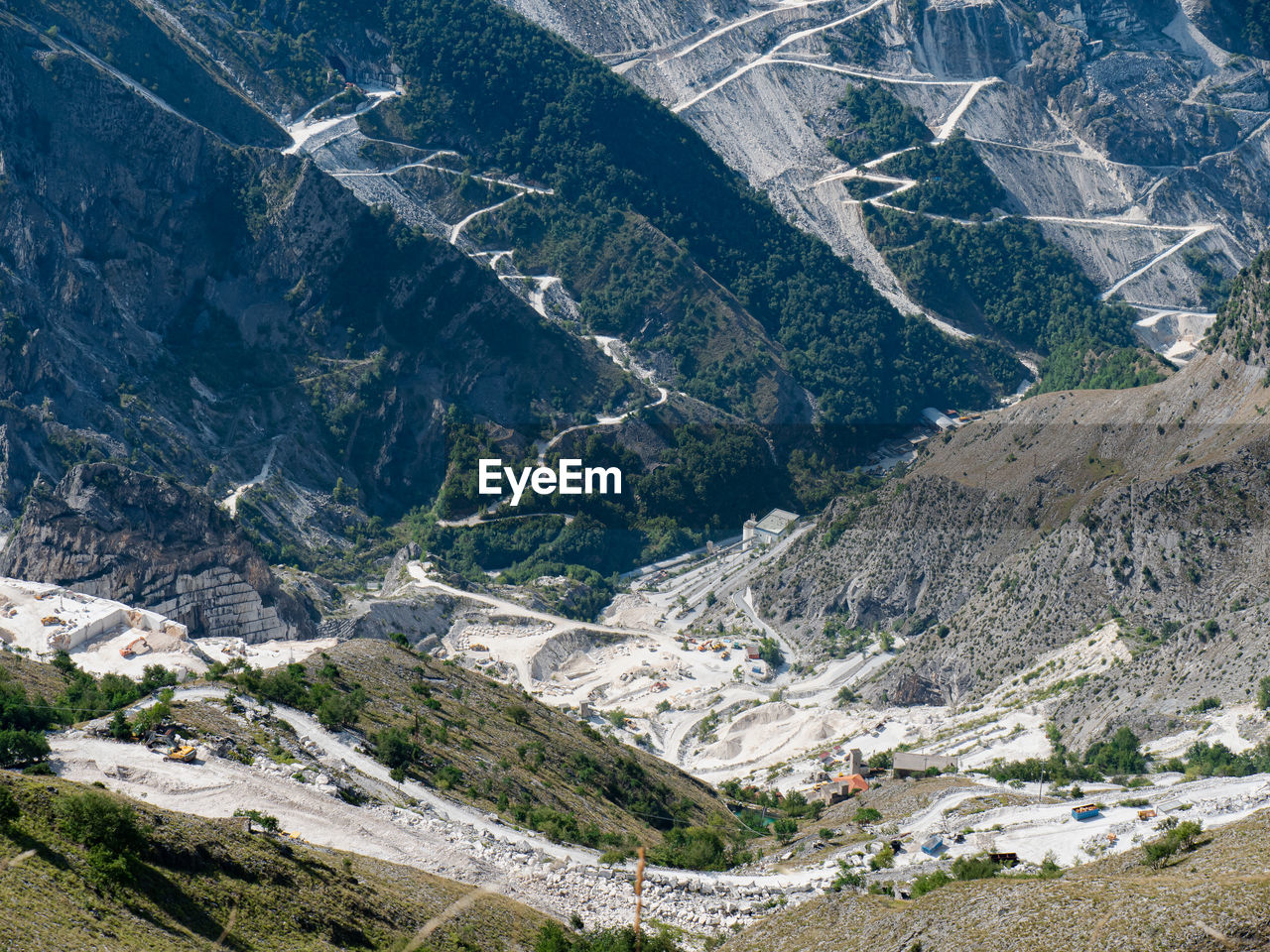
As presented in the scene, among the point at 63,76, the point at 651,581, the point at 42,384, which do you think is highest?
the point at 63,76

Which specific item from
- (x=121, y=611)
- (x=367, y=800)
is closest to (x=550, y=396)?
(x=121, y=611)

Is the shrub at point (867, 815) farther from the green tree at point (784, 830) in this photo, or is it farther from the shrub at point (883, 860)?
the shrub at point (883, 860)

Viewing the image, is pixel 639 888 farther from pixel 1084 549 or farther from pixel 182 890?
pixel 1084 549

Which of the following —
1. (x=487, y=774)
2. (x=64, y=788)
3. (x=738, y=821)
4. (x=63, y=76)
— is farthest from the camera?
(x=63, y=76)

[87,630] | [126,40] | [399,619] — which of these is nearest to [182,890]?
[87,630]

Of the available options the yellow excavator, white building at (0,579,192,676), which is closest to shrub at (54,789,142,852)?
the yellow excavator

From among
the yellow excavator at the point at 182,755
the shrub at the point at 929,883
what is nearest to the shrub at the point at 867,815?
the shrub at the point at 929,883

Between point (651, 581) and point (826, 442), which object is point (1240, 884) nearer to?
point (651, 581)

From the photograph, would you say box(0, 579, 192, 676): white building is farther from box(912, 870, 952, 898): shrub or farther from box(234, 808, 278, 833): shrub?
box(912, 870, 952, 898): shrub
